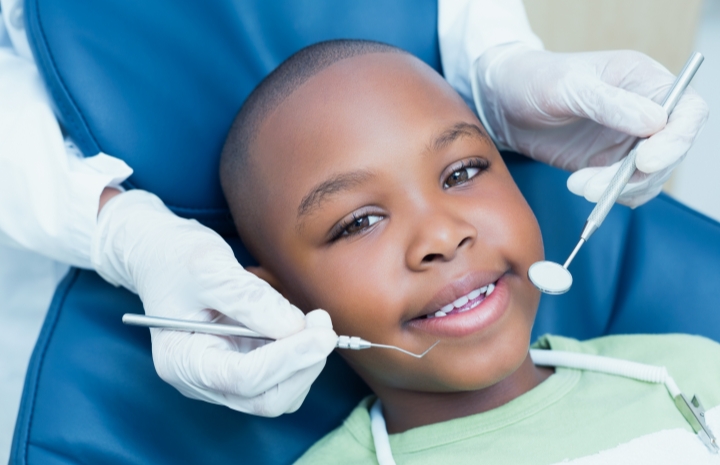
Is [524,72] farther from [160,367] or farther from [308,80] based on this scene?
[160,367]

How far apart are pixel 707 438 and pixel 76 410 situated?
0.92m

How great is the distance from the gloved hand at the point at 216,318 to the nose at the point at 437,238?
149 mm

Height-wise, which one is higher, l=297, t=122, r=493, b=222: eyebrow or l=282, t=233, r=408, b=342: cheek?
l=297, t=122, r=493, b=222: eyebrow

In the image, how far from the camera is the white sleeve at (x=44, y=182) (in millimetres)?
1036

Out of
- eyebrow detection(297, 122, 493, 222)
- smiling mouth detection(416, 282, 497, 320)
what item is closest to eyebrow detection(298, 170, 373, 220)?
eyebrow detection(297, 122, 493, 222)

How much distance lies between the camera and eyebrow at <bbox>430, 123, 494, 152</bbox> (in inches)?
37.4

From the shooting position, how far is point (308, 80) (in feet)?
3.37

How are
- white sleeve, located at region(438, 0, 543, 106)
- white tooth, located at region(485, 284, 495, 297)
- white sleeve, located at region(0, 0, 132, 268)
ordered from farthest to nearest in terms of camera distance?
white sleeve, located at region(438, 0, 543, 106) < white sleeve, located at region(0, 0, 132, 268) < white tooth, located at region(485, 284, 495, 297)

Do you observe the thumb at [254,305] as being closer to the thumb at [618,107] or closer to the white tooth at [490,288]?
the white tooth at [490,288]

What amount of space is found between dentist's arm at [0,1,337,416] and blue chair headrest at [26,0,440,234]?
0.17 feet

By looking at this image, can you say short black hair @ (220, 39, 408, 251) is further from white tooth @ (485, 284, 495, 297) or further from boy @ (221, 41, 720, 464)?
white tooth @ (485, 284, 495, 297)

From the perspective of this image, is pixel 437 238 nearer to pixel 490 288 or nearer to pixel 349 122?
pixel 490 288

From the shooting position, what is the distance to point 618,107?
0.97 metres

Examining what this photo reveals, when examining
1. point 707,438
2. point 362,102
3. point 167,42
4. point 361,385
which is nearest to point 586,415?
point 707,438
